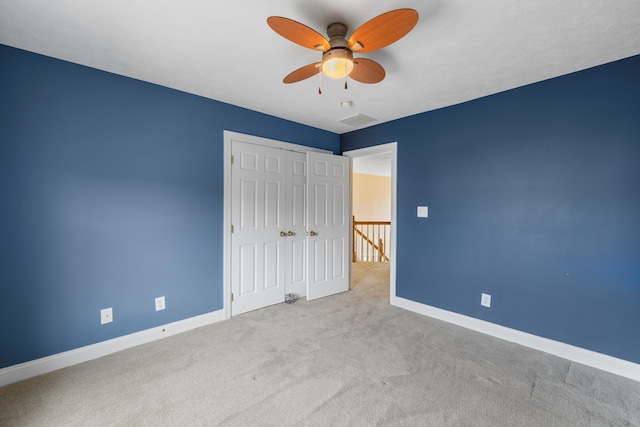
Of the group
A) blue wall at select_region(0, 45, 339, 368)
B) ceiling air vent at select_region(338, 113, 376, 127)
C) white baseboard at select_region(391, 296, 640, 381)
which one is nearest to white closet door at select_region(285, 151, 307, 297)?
ceiling air vent at select_region(338, 113, 376, 127)

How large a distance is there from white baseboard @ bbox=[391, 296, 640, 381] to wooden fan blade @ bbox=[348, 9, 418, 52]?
2.84 metres

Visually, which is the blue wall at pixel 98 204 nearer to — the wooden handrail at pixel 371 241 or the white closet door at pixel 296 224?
the white closet door at pixel 296 224

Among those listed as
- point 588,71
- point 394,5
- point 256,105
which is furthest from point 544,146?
point 256,105

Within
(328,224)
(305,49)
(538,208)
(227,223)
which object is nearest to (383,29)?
(305,49)

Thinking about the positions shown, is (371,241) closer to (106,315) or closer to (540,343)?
(540,343)

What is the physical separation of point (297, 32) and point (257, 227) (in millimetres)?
2353

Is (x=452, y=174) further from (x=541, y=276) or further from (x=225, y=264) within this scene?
(x=225, y=264)

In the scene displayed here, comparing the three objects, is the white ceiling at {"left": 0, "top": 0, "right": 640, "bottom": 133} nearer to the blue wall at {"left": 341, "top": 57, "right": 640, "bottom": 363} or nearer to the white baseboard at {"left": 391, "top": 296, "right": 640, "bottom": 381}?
the blue wall at {"left": 341, "top": 57, "right": 640, "bottom": 363}

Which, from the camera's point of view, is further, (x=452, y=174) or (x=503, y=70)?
(x=452, y=174)

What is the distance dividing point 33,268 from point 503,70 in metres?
4.08

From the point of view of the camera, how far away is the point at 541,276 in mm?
2604

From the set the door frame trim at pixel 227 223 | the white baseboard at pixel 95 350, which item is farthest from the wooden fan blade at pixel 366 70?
the white baseboard at pixel 95 350

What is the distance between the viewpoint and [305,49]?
6.84ft

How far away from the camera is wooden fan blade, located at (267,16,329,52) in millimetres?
1404
